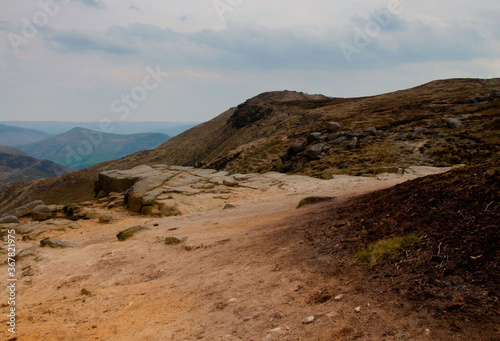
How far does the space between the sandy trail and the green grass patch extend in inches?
31.4

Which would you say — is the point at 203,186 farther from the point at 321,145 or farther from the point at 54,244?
the point at 321,145

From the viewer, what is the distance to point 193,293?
226 inches

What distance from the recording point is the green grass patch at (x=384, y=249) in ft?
16.7

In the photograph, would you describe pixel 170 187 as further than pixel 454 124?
No

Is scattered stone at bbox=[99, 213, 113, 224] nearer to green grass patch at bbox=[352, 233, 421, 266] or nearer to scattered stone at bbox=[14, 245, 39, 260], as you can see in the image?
scattered stone at bbox=[14, 245, 39, 260]

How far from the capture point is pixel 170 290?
614 cm

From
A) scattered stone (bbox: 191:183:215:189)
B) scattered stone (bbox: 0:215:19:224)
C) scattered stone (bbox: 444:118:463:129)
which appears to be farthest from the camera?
scattered stone (bbox: 444:118:463:129)

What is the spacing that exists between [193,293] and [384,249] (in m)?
3.72

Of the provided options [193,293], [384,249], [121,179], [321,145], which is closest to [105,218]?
[121,179]

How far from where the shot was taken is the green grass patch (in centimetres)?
508

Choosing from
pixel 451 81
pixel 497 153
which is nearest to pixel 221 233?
pixel 497 153

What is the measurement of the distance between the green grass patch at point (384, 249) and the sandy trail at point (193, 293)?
797mm

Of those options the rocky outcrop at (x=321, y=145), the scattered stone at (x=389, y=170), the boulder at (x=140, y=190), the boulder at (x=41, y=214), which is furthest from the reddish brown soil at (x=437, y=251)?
the rocky outcrop at (x=321, y=145)

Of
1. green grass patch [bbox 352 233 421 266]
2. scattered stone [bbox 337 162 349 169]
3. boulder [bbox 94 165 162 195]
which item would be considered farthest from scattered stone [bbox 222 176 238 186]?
green grass patch [bbox 352 233 421 266]
